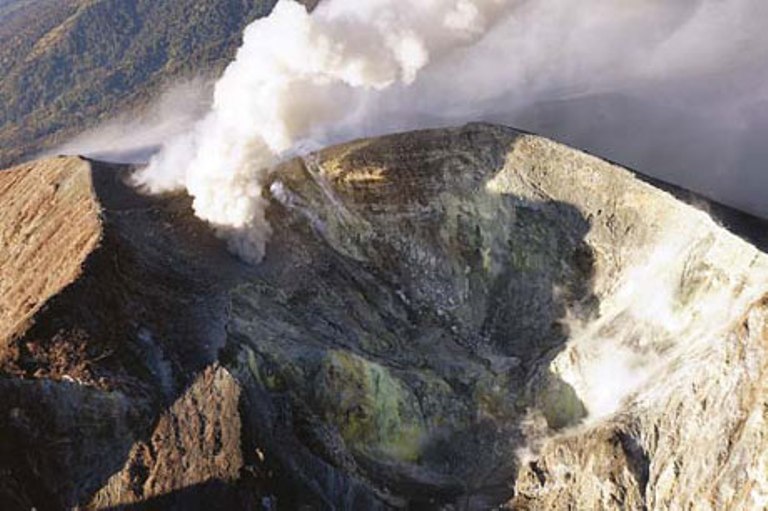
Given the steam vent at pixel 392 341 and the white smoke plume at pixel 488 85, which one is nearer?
the steam vent at pixel 392 341

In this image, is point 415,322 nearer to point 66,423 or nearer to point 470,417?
point 470,417

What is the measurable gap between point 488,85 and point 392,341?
86.0 feet

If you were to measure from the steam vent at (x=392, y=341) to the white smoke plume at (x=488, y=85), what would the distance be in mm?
2767

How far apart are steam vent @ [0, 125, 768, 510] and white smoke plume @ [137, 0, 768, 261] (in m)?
2.77

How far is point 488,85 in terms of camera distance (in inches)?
2263

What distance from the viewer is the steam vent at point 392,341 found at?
26.1 meters

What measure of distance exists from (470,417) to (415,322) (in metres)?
5.33

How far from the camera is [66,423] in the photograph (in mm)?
25641

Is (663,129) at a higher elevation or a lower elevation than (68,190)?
lower

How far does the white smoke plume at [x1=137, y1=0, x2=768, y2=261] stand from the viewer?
122 ft

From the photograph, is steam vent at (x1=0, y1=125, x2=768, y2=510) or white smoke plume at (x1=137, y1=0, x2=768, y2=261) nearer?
steam vent at (x1=0, y1=125, x2=768, y2=510)

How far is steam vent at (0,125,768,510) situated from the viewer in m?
26.1

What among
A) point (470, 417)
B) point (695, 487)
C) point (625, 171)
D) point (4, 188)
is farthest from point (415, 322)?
point (4, 188)

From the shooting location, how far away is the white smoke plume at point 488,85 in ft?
122
